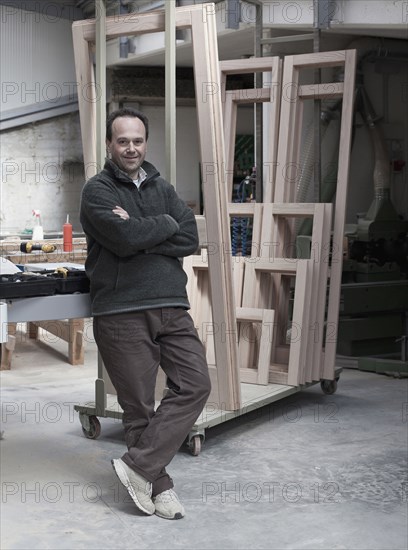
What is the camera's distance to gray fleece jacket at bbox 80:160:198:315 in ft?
10.6

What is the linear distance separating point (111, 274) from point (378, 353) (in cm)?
390

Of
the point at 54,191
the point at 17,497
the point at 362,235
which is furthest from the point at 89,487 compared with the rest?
the point at 54,191

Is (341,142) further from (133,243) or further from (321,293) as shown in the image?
(133,243)

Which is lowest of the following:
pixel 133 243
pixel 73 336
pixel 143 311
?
pixel 73 336

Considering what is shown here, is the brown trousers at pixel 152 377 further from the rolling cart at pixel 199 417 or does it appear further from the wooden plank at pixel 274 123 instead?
the wooden plank at pixel 274 123

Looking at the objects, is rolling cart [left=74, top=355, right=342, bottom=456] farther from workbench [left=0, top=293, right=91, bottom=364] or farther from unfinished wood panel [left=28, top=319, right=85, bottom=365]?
unfinished wood panel [left=28, top=319, right=85, bottom=365]

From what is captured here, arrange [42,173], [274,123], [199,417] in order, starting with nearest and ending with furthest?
[199,417]
[274,123]
[42,173]

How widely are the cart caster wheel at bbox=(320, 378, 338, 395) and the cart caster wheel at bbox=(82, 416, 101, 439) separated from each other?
168 cm

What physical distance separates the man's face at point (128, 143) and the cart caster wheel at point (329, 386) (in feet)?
8.51

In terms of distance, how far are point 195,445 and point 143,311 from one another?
1.07 meters

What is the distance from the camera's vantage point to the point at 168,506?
3.36 meters

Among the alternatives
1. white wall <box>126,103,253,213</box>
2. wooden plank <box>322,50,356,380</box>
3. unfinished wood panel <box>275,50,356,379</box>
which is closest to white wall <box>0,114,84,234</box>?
white wall <box>126,103,253,213</box>

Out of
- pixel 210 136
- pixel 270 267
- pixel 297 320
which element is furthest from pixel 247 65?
pixel 297 320

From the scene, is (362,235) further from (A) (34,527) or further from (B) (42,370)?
(A) (34,527)
